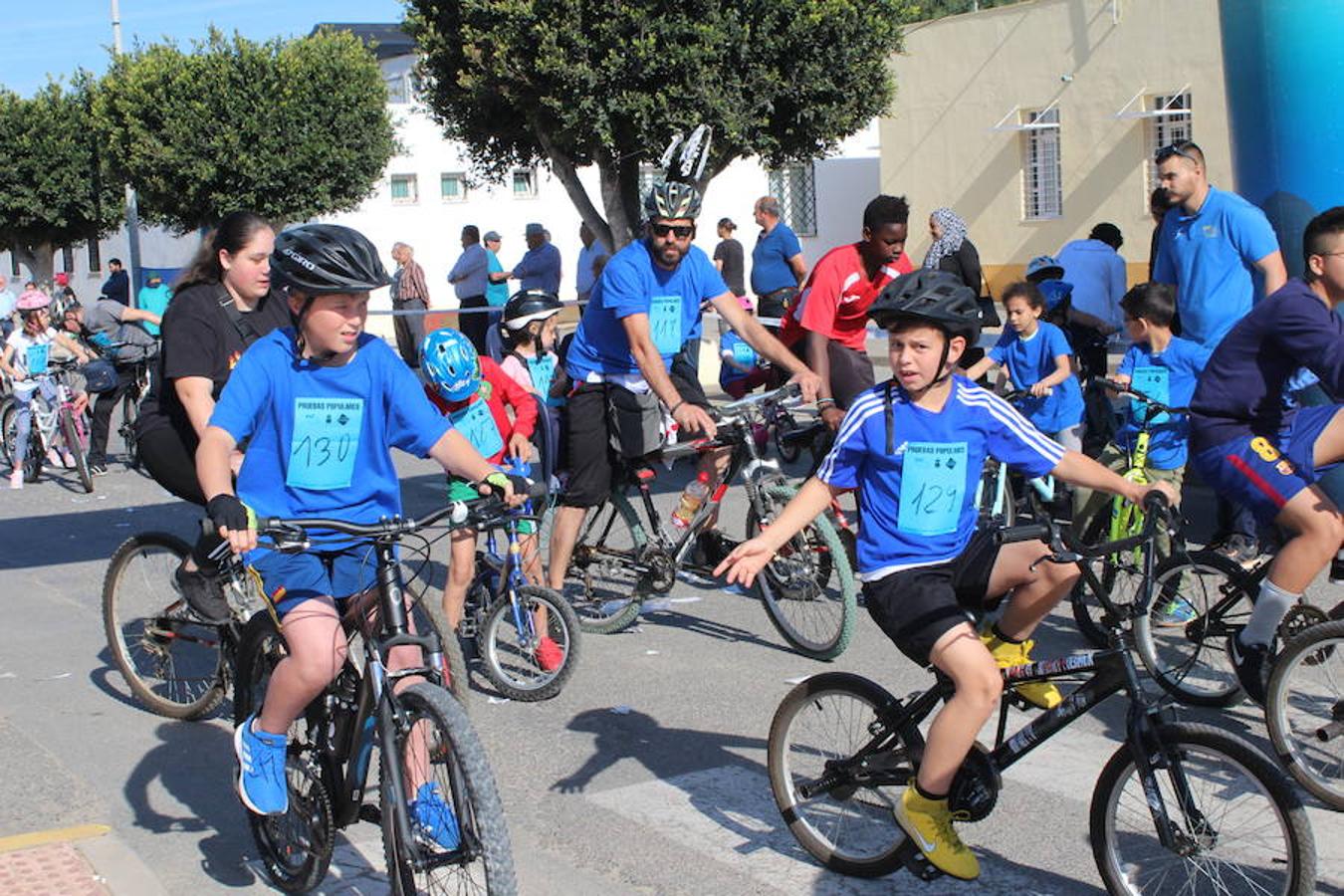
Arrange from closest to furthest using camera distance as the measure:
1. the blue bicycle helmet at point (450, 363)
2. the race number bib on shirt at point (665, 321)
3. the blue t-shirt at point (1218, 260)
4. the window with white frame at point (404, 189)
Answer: the blue bicycle helmet at point (450, 363) → the race number bib on shirt at point (665, 321) → the blue t-shirt at point (1218, 260) → the window with white frame at point (404, 189)

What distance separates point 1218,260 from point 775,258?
872cm

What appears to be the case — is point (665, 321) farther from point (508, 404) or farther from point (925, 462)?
point (925, 462)

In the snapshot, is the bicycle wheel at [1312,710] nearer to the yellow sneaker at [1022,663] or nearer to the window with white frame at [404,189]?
the yellow sneaker at [1022,663]

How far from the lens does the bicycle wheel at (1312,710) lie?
199 inches

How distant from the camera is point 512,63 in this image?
19078 mm

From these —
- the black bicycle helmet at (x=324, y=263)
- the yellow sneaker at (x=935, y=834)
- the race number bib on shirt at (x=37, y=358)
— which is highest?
the black bicycle helmet at (x=324, y=263)

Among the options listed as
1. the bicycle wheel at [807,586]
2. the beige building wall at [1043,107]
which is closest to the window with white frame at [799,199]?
the beige building wall at [1043,107]

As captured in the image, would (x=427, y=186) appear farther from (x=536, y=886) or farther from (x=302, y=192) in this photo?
(x=536, y=886)

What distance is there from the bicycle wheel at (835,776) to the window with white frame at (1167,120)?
2094cm

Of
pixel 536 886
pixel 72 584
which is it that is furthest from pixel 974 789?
pixel 72 584

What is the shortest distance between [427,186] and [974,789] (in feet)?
115

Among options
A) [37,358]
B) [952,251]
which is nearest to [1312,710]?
[952,251]

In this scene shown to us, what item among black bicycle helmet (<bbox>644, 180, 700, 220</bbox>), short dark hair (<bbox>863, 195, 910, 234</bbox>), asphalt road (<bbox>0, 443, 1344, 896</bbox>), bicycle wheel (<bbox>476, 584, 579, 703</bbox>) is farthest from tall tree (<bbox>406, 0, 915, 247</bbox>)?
bicycle wheel (<bbox>476, 584, 579, 703</bbox>)

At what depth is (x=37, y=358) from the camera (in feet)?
46.0
